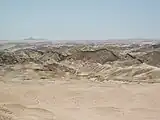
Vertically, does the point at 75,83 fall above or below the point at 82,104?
below

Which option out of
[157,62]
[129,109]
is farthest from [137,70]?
[129,109]

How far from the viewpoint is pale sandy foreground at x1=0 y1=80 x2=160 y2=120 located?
7539 mm

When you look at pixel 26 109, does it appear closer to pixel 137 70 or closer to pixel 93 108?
pixel 93 108

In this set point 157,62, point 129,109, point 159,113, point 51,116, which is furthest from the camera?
point 157,62

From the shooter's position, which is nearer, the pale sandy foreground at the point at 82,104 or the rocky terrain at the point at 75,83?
the pale sandy foreground at the point at 82,104

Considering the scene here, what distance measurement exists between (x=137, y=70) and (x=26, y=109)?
10.1m

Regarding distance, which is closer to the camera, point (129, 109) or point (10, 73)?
point (129, 109)

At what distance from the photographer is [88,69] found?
19953 mm

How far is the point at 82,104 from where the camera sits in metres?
9.26

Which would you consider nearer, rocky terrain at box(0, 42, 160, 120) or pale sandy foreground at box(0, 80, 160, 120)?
pale sandy foreground at box(0, 80, 160, 120)

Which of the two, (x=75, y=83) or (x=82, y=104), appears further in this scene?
(x=75, y=83)

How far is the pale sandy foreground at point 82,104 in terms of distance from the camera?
24.7ft

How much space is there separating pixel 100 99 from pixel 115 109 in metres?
1.69

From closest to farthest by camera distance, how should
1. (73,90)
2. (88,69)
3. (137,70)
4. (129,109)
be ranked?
(129,109) < (73,90) < (137,70) < (88,69)
